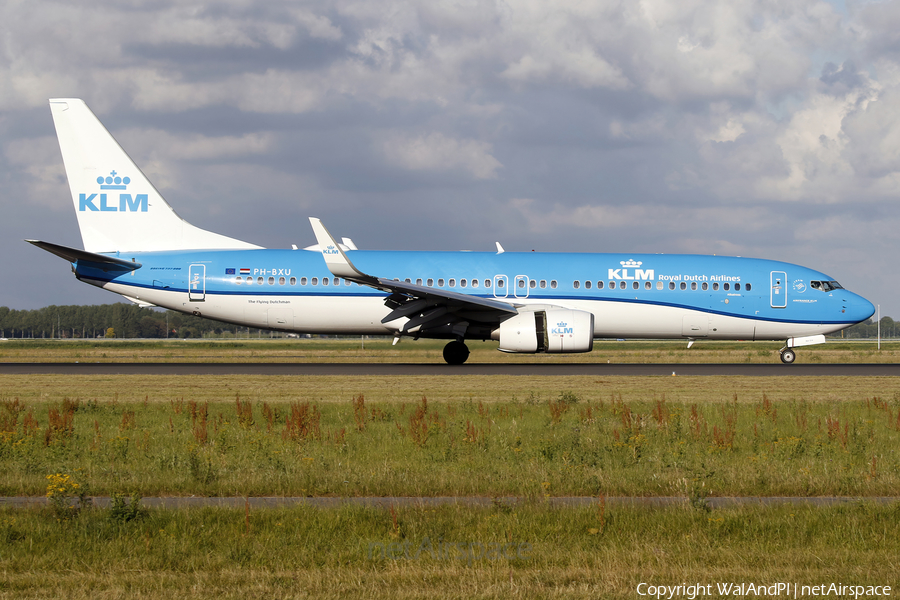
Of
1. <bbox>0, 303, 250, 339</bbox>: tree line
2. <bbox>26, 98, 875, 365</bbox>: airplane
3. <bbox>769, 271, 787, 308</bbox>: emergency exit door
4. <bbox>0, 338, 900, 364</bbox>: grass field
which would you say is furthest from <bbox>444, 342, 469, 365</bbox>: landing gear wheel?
<bbox>0, 303, 250, 339</bbox>: tree line

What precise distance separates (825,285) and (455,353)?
14916 mm

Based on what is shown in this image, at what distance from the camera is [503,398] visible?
723 inches

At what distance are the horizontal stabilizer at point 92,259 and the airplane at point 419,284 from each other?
0.21ft

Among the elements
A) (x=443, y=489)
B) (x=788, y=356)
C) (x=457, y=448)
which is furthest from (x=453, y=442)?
(x=788, y=356)

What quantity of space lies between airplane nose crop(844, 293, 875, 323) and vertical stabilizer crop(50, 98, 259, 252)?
1024 inches

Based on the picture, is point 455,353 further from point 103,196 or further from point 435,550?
point 435,550

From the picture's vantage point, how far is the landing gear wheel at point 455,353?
29.7 meters

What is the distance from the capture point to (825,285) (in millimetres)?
30953

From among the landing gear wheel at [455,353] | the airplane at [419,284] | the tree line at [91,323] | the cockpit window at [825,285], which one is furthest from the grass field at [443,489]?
the tree line at [91,323]

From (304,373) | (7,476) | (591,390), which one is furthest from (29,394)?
(591,390)

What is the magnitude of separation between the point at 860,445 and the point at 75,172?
29505 millimetres

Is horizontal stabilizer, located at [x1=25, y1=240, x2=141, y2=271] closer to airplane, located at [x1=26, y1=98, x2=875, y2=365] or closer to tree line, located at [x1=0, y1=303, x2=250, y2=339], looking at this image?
airplane, located at [x1=26, y1=98, x2=875, y2=365]

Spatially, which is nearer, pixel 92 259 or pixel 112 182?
pixel 92 259

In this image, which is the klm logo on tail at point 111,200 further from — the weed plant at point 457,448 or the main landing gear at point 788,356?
the main landing gear at point 788,356
